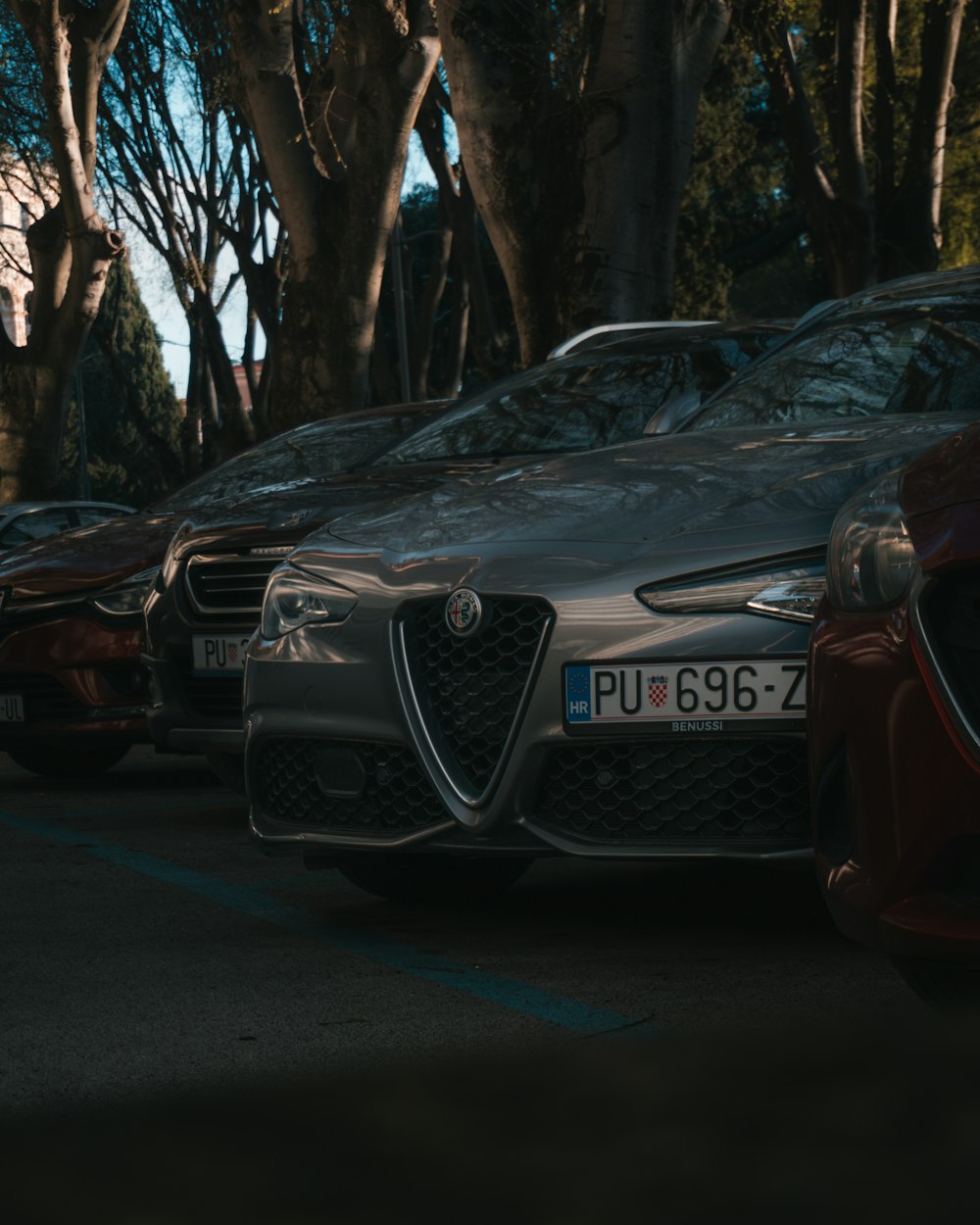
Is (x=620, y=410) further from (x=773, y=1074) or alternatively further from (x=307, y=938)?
(x=773, y=1074)

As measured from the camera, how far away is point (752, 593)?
374 centimetres

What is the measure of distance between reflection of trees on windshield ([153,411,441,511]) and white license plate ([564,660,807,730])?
13.3ft

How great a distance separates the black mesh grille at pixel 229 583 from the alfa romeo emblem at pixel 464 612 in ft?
7.71

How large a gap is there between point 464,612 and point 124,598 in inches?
162

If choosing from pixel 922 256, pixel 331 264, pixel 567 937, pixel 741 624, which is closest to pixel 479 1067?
pixel 741 624

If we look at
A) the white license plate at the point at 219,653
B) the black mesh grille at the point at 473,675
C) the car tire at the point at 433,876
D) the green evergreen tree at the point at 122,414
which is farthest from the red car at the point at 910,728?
the green evergreen tree at the point at 122,414

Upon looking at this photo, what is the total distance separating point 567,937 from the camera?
4.39 m

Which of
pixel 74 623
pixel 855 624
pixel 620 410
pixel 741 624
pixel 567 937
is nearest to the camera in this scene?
pixel 855 624

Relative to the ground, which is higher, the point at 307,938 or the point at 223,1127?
the point at 223,1127

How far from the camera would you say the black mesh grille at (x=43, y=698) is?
7.87 metres

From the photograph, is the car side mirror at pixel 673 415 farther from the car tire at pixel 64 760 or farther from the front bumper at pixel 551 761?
the car tire at pixel 64 760

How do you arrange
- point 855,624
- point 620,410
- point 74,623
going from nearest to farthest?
point 855,624 < point 620,410 < point 74,623

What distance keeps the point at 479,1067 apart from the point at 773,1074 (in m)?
0.11

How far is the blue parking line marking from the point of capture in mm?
3529
